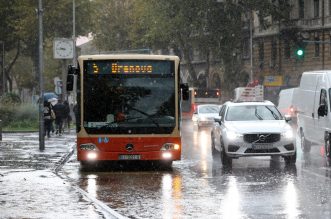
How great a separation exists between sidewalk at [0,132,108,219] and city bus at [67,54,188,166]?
55.5 inches

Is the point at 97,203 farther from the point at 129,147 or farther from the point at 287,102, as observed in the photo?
the point at 287,102

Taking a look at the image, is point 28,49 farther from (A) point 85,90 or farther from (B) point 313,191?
(B) point 313,191

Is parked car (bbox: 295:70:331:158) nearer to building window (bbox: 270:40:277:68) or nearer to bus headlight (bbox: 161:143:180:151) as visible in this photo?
bus headlight (bbox: 161:143:180:151)

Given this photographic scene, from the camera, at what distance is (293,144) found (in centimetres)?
2139

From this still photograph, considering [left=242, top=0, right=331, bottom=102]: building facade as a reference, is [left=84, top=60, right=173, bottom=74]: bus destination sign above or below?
below

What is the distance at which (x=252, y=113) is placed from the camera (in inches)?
905

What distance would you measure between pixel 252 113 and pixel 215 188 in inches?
280

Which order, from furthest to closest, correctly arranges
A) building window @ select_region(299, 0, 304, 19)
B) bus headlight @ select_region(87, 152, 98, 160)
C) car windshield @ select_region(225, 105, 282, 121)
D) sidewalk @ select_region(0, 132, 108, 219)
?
building window @ select_region(299, 0, 304, 19)
car windshield @ select_region(225, 105, 282, 121)
bus headlight @ select_region(87, 152, 98, 160)
sidewalk @ select_region(0, 132, 108, 219)

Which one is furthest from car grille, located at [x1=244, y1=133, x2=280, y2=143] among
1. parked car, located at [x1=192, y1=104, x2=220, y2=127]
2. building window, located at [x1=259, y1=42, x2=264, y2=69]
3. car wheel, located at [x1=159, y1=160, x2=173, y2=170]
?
building window, located at [x1=259, y1=42, x2=264, y2=69]

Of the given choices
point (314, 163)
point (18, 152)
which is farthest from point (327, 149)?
point (18, 152)

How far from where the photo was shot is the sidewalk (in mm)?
12742

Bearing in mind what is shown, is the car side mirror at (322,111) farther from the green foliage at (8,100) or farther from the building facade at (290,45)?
the building facade at (290,45)

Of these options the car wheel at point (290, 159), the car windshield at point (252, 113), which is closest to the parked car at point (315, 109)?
the car windshield at point (252, 113)

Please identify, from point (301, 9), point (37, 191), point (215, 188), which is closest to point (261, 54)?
point (301, 9)
